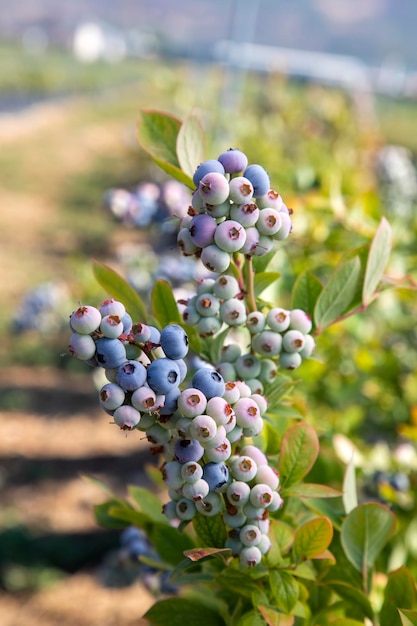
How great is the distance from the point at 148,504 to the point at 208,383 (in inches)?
10.2

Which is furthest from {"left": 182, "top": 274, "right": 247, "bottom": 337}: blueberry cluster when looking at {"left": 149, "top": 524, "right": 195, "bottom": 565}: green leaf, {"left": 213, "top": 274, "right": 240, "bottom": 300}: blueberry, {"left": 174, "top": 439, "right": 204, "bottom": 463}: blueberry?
{"left": 149, "top": 524, "right": 195, "bottom": 565}: green leaf

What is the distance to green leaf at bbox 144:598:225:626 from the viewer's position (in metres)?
0.55

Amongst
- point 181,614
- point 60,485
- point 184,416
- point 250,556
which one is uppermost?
point 184,416

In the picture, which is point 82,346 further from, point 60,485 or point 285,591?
point 60,485

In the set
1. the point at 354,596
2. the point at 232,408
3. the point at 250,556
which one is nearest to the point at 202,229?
the point at 232,408

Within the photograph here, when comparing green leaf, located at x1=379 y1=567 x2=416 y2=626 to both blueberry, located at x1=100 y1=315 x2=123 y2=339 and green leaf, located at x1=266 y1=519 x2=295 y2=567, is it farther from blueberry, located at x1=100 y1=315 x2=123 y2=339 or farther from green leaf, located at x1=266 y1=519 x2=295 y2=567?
blueberry, located at x1=100 y1=315 x2=123 y2=339

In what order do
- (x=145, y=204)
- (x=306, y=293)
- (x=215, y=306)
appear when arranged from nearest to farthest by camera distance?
(x=215, y=306)
(x=306, y=293)
(x=145, y=204)

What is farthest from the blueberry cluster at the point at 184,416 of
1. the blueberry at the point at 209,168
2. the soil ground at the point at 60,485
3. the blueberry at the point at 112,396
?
the soil ground at the point at 60,485

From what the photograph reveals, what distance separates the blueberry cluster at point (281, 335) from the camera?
52 centimetres

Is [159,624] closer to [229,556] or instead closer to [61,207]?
[229,556]

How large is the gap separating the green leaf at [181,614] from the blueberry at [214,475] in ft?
0.53

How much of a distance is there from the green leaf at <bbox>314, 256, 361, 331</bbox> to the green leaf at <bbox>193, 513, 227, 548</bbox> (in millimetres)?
187

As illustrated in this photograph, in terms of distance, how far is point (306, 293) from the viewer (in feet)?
2.01

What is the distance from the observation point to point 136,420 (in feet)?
1.36
